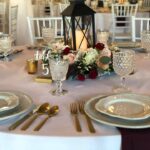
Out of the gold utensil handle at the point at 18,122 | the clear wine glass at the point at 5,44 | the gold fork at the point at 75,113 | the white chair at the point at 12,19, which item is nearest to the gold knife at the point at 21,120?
the gold utensil handle at the point at 18,122

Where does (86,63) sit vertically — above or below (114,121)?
above

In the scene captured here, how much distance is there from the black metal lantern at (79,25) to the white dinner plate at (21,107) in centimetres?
45

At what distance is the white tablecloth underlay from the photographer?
2.87ft

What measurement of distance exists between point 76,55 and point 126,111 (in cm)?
43

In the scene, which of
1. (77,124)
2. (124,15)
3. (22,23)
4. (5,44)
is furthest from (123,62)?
(22,23)

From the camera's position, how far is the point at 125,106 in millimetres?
1049

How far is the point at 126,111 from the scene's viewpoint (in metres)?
1.01

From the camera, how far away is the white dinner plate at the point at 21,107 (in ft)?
3.20

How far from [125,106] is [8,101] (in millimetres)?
426

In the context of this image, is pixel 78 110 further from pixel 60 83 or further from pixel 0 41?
pixel 0 41

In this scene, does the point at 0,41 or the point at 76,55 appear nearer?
the point at 76,55

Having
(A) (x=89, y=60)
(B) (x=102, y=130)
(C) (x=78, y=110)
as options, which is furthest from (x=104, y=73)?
(B) (x=102, y=130)

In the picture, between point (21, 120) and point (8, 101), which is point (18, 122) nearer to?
point (21, 120)

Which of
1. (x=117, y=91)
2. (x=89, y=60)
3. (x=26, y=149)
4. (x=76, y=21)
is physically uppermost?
(x=76, y=21)
